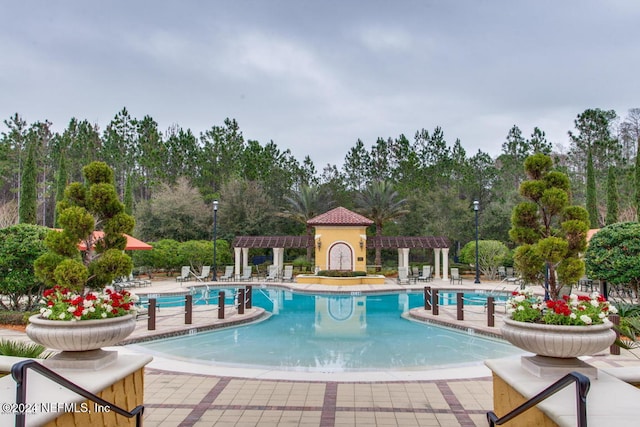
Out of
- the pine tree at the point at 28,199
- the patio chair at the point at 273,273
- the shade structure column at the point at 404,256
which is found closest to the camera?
the pine tree at the point at 28,199

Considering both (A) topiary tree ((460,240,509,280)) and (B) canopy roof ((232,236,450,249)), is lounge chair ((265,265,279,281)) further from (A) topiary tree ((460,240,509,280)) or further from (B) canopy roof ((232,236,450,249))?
(A) topiary tree ((460,240,509,280))

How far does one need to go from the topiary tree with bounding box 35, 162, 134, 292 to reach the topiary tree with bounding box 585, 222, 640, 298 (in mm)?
11222

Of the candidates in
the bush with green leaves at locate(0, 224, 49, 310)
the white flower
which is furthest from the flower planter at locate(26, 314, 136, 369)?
the bush with green leaves at locate(0, 224, 49, 310)

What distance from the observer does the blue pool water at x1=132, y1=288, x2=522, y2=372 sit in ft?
29.4

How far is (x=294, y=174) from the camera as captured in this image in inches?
1753

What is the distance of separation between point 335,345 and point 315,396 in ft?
15.3

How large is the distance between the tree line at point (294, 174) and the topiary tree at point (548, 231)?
27494 millimetres

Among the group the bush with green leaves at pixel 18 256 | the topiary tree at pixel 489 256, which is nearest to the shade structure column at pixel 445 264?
the topiary tree at pixel 489 256

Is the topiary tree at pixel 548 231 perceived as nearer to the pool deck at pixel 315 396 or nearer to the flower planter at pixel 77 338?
the pool deck at pixel 315 396

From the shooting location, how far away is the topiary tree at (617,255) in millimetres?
10984

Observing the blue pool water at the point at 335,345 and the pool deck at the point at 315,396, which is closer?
the pool deck at the point at 315,396

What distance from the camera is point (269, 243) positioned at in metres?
27.8

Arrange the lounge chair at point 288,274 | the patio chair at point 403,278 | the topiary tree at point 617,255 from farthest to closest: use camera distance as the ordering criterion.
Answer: the lounge chair at point 288,274 → the patio chair at point 403,278 → the topiary tree at point 617,255

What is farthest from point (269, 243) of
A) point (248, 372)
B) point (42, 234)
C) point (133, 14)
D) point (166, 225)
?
point (248, 372)
